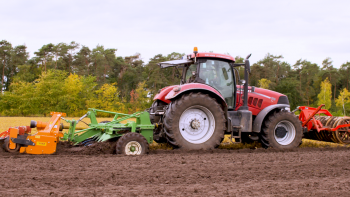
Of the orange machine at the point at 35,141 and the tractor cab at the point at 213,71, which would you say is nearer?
the orange machine at the point at 35,141

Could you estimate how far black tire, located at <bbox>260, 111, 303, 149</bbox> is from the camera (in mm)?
7191

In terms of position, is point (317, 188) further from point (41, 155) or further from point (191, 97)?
point (41, 155)

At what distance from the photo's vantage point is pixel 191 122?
6.60 metres

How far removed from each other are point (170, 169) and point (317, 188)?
2.00 metres

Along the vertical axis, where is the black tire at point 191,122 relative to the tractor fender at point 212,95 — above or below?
below

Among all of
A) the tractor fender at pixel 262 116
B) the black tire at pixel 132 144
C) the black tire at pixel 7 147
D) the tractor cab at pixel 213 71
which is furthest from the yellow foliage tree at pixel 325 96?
the black tire at pixel 7 147

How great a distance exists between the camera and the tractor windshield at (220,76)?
7105 mm

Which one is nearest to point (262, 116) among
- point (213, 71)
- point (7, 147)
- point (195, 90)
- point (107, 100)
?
point (213, 71)

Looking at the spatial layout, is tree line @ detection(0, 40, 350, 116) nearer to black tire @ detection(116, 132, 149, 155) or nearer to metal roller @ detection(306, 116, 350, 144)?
metal roller @ detection(306, 116, 350, 144)

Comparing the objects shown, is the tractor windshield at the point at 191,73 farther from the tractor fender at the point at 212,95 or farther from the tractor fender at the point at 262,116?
the tractor fender at the point at 262,116

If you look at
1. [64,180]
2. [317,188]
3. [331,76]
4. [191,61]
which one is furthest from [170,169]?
[331,76]

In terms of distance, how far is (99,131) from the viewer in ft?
21.7

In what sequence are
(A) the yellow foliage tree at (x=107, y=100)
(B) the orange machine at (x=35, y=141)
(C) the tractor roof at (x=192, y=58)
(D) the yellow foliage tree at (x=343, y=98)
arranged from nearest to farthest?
(B) the orange machine at (x=35, y=141), (C) the tractor roof at (x=192, y=58), (A) the yellow foliage tree at (x=107, y=100), (D) the yellow foliage tree at (x=343, y=98)

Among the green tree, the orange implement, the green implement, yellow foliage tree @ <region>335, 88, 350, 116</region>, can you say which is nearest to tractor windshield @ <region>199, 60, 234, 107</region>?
the green implement
